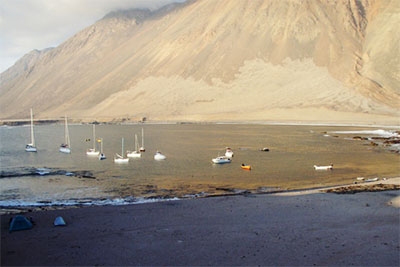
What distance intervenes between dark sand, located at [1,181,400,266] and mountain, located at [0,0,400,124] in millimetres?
79435

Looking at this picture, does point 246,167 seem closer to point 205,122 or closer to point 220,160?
point 220,160

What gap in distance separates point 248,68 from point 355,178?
9809 cm

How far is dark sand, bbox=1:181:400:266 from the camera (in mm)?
10180

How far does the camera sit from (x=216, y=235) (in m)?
12.0

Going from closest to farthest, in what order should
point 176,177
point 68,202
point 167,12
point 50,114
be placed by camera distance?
point 68,202 → point 176,177 → point 50,114 → point 167,12

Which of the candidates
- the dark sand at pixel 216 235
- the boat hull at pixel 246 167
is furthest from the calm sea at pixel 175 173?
the dark sand at pixel 216 235

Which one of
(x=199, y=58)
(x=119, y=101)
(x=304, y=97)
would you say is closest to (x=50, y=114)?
(x=119, y=101)

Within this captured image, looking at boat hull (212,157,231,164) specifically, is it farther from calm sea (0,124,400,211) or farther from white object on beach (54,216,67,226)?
white object on beach (54,216,67,226)

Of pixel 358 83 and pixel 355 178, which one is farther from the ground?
pixel 358 83

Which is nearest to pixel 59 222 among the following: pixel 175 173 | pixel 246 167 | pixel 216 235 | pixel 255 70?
pixel 216 235

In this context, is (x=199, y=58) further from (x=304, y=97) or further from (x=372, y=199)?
(x=372, y=199)

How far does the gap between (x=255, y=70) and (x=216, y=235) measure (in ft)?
364

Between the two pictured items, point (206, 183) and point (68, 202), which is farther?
point (206, 183)

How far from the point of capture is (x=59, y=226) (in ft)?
43.1
